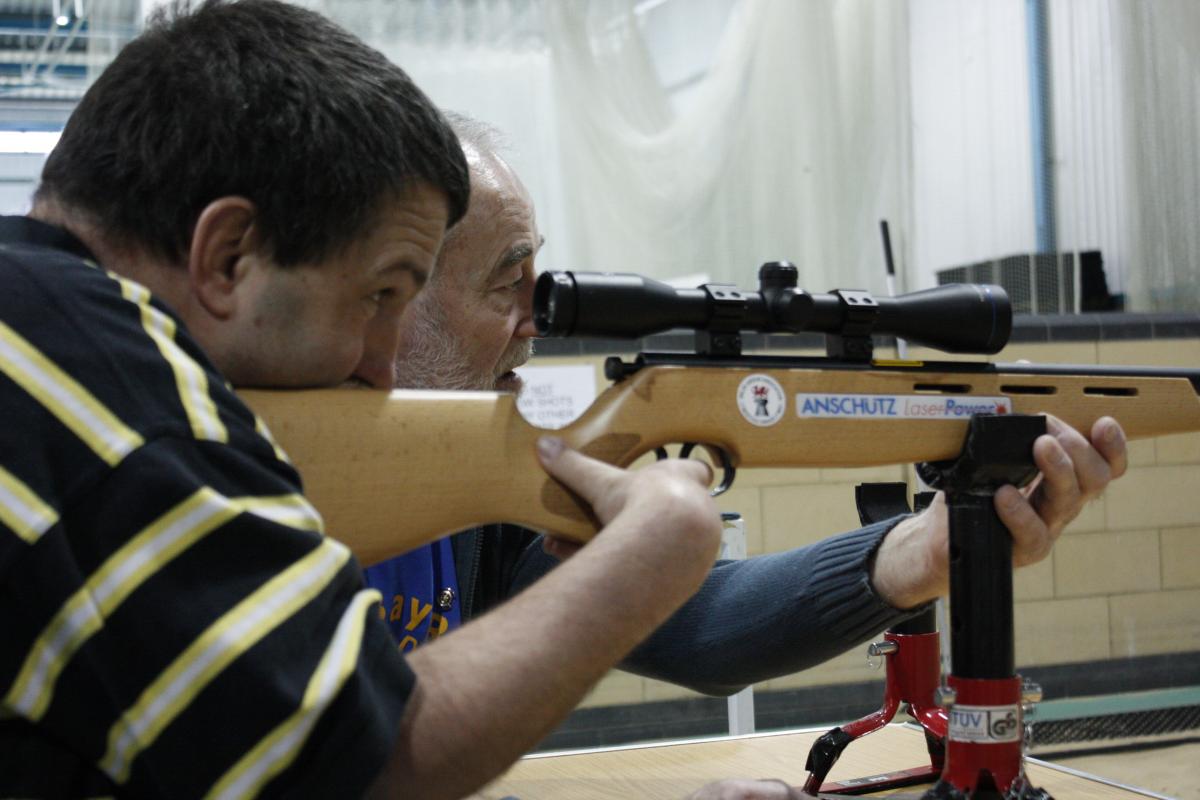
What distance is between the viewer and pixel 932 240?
4.40 m

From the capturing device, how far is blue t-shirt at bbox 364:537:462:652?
1.45 meters

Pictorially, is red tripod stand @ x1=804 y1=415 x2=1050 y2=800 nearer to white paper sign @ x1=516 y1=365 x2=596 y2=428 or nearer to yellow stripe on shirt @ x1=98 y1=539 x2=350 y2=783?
yellow stripe on shirt @ x1=98 y1=539 x2=350 y2=783

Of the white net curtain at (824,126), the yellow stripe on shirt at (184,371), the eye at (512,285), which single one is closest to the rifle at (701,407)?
the yellow stripe on shirt at (184,371)

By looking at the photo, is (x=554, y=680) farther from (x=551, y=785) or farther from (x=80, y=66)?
(x=80, y=66)

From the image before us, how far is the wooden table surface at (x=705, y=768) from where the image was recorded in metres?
1.35

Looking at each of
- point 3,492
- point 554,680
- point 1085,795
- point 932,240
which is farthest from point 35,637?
point 932,240

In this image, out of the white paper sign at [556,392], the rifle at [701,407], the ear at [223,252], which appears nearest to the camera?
the ear at [223,252]

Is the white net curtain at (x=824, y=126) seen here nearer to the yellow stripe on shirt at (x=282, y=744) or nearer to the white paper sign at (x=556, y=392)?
the white paper sign at (x=556, y=392)

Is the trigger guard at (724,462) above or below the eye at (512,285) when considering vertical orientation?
below

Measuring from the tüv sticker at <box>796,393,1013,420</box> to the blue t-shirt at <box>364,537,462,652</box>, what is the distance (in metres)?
0.59

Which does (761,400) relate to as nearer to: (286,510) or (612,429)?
(612,429)

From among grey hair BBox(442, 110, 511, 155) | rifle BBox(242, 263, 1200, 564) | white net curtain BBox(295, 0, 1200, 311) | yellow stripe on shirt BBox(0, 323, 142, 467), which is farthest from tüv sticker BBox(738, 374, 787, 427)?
white net curtain BBox(295, 0, 1200, 311)

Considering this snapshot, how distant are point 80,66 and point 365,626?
3114mm

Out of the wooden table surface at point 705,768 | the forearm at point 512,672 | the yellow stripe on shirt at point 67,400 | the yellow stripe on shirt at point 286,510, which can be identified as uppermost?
the yellow stripe on shirt at point 67,400
